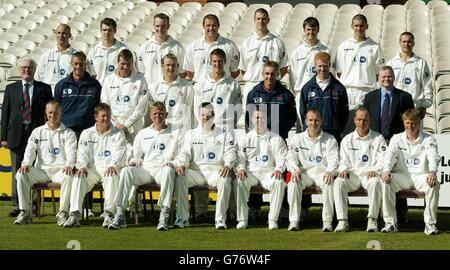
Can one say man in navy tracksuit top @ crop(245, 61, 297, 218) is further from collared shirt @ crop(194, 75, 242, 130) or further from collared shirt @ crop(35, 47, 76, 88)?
collared shirt @ crop(35, 47, 76, 88)

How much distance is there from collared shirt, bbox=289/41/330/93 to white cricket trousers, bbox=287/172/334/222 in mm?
1753

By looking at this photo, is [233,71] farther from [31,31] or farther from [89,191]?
[31,31]

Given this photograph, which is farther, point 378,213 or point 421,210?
point 421,210

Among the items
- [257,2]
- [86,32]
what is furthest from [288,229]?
[257,2]

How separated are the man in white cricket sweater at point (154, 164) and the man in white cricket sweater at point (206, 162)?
0.14 metres

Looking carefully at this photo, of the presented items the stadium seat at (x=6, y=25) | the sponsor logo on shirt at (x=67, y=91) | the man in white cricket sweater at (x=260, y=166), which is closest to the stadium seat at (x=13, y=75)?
the stadium seat at (x=6, y=25)

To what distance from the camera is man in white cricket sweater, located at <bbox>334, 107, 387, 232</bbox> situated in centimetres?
1454

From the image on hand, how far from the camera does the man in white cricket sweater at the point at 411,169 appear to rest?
14367 mm

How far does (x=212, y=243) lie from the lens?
1362 cm

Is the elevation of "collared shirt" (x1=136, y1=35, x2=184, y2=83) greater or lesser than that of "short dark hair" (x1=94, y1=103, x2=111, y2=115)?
greater

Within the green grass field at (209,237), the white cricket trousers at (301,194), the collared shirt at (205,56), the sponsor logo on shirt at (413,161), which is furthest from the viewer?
the collared shirt at (205,56)

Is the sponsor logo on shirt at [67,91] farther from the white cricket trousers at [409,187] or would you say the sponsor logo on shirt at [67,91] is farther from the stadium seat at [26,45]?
the stadium seat at [26,45]

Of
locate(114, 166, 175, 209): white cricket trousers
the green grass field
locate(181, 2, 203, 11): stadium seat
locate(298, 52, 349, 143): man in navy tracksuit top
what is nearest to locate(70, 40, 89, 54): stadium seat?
locate(181, 2, 203, 11): stadium seat
